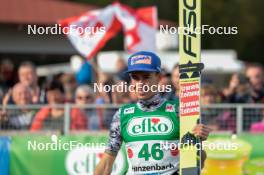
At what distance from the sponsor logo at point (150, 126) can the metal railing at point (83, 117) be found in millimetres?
4060

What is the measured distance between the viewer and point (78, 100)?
38.9 feet

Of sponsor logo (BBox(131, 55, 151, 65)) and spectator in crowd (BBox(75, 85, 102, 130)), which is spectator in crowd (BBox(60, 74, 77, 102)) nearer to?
spectator in crowd (BBox(75, 85, 102, 130))

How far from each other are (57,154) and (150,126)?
3.30 metres

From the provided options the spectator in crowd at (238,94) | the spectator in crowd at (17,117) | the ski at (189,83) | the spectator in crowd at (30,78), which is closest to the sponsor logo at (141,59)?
the ski at (189,83)

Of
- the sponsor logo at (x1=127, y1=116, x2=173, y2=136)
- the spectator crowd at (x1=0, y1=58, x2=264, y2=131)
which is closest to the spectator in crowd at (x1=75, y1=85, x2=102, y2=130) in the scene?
the spectator crowd at (x1=0, y1=58, x2=264, y2=131)

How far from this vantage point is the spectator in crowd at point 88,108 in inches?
456

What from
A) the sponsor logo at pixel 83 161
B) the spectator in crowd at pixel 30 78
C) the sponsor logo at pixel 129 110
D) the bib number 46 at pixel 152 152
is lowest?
the sponsor logo at pixel 83 161

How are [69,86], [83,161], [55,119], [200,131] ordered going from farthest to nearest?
[69,86] < [55,119] < [83,161] < [200,131]

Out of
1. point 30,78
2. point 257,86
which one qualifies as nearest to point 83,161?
point 30,78

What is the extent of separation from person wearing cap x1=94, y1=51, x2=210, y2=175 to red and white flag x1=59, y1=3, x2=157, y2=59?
18.5ft

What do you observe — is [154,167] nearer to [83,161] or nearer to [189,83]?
[189,83]

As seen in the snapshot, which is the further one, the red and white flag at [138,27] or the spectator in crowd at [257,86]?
the red and white flag at [138,27]

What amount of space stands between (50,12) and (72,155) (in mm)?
10487

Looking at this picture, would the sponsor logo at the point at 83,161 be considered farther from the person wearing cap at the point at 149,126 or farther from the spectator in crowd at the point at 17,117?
the person wearing cap at the point at 149,126
